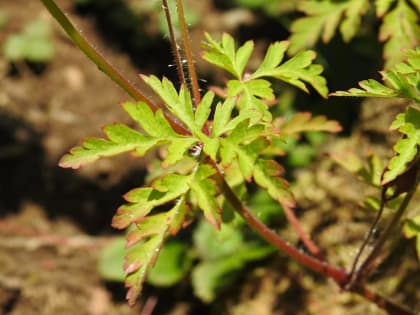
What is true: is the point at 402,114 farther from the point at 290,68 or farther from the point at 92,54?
the point at 92,54

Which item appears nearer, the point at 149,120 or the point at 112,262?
the point at 149,120

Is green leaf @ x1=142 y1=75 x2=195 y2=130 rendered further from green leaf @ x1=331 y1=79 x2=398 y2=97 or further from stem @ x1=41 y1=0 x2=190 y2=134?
green leaf @ x1=331 y1=79 x2=398 y2=97

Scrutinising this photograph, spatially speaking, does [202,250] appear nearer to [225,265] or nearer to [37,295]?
[225,265]

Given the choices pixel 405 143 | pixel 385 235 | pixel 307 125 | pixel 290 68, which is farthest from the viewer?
pixel 307 125

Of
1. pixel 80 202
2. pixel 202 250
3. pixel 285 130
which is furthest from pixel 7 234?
pixel 285 130

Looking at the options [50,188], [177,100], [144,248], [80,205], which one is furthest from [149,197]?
[50,188]

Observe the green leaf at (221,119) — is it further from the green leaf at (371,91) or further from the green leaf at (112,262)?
the green leaf at (112,262)

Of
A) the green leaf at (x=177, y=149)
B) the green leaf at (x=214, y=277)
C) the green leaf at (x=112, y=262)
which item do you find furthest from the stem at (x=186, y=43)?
the green leaf at (x=112, y=262)

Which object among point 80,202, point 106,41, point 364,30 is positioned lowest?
point 80,202
